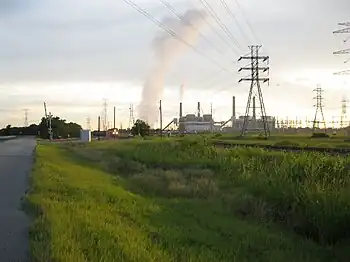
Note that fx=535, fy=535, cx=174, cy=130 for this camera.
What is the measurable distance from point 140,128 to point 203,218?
101511 mm

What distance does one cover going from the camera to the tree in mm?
114594

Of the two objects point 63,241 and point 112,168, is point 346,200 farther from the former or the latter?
point 112,168

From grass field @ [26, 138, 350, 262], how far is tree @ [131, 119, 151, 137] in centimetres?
9241

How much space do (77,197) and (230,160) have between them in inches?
623

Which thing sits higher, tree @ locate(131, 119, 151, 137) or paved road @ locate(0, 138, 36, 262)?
tree @ locate(131, 119, 151, 137)

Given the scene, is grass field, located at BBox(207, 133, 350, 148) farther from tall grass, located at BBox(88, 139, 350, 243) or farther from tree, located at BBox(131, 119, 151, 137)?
tree, located at BBox(131, 119, 151, 137)

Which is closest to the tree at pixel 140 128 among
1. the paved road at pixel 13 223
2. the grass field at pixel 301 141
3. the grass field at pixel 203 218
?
the grass field at pixel 301 141

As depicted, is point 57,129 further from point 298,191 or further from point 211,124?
point 298,191

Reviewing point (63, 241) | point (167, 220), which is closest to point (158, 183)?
point (167, 220)

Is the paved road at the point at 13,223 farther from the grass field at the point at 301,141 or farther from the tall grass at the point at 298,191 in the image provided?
the grass field at the point at 301,141

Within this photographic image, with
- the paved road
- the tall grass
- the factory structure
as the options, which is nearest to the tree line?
the factory structure

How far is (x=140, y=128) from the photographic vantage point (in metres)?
115

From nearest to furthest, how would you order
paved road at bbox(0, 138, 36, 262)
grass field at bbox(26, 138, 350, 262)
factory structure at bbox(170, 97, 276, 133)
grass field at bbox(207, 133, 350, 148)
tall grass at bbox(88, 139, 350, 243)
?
1. paved road at bbox(0, 138, 36, 262)
2. grass field at bbox(26, 138, 350, 262)
3. tall grass at bbox(88, 139, 350, 243)
4. grass field at bbox(207, 133, 350, 148)
5. factory structure at bbox(170, 97, 276, 133)

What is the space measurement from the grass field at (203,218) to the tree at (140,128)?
3638 inches
